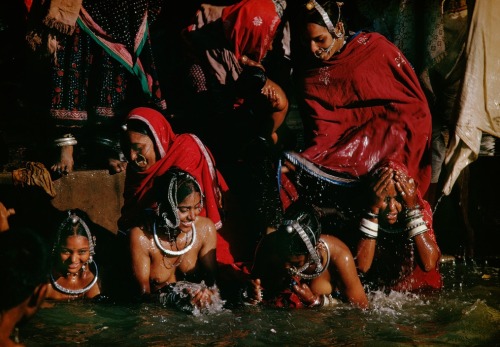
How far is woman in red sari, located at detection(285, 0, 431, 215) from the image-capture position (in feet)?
17.0

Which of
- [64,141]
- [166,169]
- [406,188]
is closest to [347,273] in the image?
[406,188]

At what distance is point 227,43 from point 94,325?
2.90 m

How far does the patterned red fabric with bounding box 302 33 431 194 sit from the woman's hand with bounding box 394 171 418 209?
308 millimetres

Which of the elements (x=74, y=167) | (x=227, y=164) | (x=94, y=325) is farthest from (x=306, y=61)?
(x=94, y=325)

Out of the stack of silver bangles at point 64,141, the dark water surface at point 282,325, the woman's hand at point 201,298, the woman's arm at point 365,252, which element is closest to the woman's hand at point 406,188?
the woman's arm at point 365,252

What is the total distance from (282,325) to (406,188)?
1.63m

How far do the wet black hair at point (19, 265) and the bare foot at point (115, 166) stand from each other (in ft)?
9.72

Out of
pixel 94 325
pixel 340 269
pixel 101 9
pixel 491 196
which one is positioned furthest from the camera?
pixel 491 196

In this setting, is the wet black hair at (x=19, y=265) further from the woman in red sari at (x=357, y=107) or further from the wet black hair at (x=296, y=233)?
the woman in red sari at (x=357, y=107)

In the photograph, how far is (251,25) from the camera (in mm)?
5316

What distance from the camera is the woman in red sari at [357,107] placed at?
17.0 ft

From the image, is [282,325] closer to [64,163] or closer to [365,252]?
[365,252]

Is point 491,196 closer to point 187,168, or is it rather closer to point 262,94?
point 262,94

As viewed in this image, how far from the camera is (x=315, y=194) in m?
5.29
